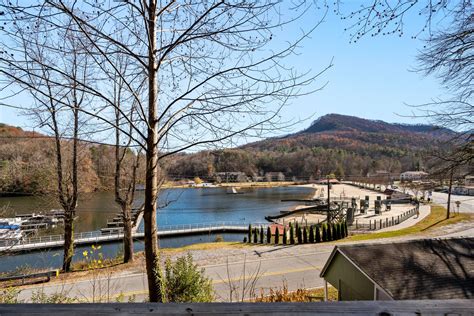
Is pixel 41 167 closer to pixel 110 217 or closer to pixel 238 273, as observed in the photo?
pixel 238 273

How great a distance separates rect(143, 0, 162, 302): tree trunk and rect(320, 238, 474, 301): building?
17.9ft

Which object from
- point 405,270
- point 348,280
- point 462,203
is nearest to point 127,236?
point 348,280

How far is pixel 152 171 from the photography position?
3.95 meters

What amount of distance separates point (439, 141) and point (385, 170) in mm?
122672

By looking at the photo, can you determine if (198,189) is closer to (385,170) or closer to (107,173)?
(385,170)

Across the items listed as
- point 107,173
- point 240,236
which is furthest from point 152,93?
point 240,236

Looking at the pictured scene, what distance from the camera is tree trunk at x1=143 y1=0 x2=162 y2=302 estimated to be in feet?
12.2

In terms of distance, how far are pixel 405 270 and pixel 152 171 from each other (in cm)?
713

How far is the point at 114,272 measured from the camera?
44.5 feet

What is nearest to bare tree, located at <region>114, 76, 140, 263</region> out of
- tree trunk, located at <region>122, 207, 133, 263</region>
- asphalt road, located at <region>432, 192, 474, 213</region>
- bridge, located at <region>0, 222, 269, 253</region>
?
tree trunk, located at <region>122, 207, 133, 263</region>

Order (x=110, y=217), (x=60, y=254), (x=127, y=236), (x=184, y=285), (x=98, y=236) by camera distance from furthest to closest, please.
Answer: (x=110, y=217)
(x=98, y=236)
(x=60, y=254)
(x=127, y=236)
(x=184, y=285)

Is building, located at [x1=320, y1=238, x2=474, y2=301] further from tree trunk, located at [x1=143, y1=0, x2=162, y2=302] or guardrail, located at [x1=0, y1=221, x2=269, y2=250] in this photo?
guardrail, located at [x1=0, y1=221, x2=269, y2=250]

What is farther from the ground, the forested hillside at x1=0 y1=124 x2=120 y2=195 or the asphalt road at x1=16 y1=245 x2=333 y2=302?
the forested hillside at x1=0 y1=124 x2=120 y2=195

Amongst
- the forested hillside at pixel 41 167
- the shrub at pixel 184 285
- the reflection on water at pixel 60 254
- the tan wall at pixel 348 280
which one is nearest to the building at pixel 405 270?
the tan wall at pixel 348 280
